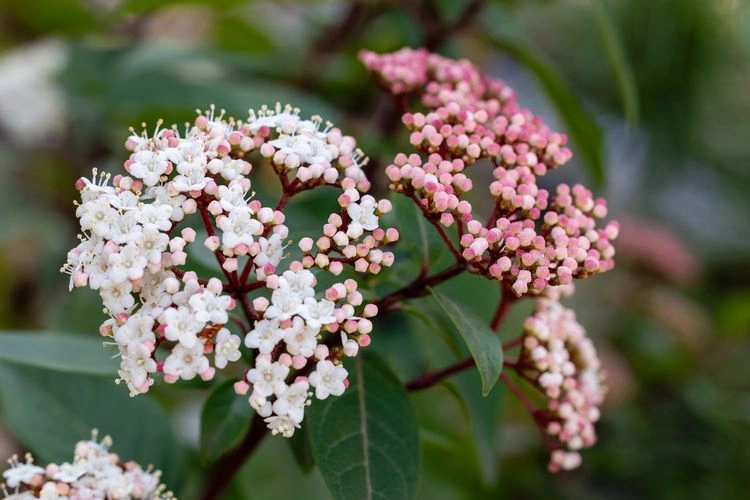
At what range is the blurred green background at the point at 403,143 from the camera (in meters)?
Result: 1.43

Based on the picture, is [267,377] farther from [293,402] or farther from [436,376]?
[436,376]

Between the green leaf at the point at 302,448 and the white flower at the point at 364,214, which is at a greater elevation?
the white flower at the point at 364,214

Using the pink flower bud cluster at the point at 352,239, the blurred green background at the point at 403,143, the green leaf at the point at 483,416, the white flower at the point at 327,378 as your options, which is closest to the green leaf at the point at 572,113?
the blurred green background at the point at 403,143

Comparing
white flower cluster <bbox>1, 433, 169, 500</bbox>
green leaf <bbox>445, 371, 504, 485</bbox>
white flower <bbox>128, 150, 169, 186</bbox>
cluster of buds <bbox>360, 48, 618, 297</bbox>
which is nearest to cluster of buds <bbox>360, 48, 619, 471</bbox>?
cluster of buds <bbox>360, 48, 618, 297</bbox>

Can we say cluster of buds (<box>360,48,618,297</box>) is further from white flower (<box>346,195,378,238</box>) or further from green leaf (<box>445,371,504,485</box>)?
green leaf (<box>445,371,504,485</box>)

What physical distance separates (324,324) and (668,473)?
1850mm

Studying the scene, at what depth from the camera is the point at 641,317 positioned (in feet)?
9.06

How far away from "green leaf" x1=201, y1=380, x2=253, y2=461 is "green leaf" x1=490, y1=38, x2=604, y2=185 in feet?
2.72

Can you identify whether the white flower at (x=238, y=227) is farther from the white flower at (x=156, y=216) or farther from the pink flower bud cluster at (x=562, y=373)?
the pink flower bud cluster at (x=562, y=373)

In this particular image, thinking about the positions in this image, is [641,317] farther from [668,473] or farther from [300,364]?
[300,364]

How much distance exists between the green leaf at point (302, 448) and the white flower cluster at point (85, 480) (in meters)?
0.14

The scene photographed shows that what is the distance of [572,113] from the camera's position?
144 centimetres

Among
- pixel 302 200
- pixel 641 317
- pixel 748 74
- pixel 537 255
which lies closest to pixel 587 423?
pixel 537 255

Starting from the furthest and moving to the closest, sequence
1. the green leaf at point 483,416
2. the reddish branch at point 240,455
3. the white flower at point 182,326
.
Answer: the green leaf at point 483,416 → the reddish branch at point 240,455 → the white flower at point 182,326
